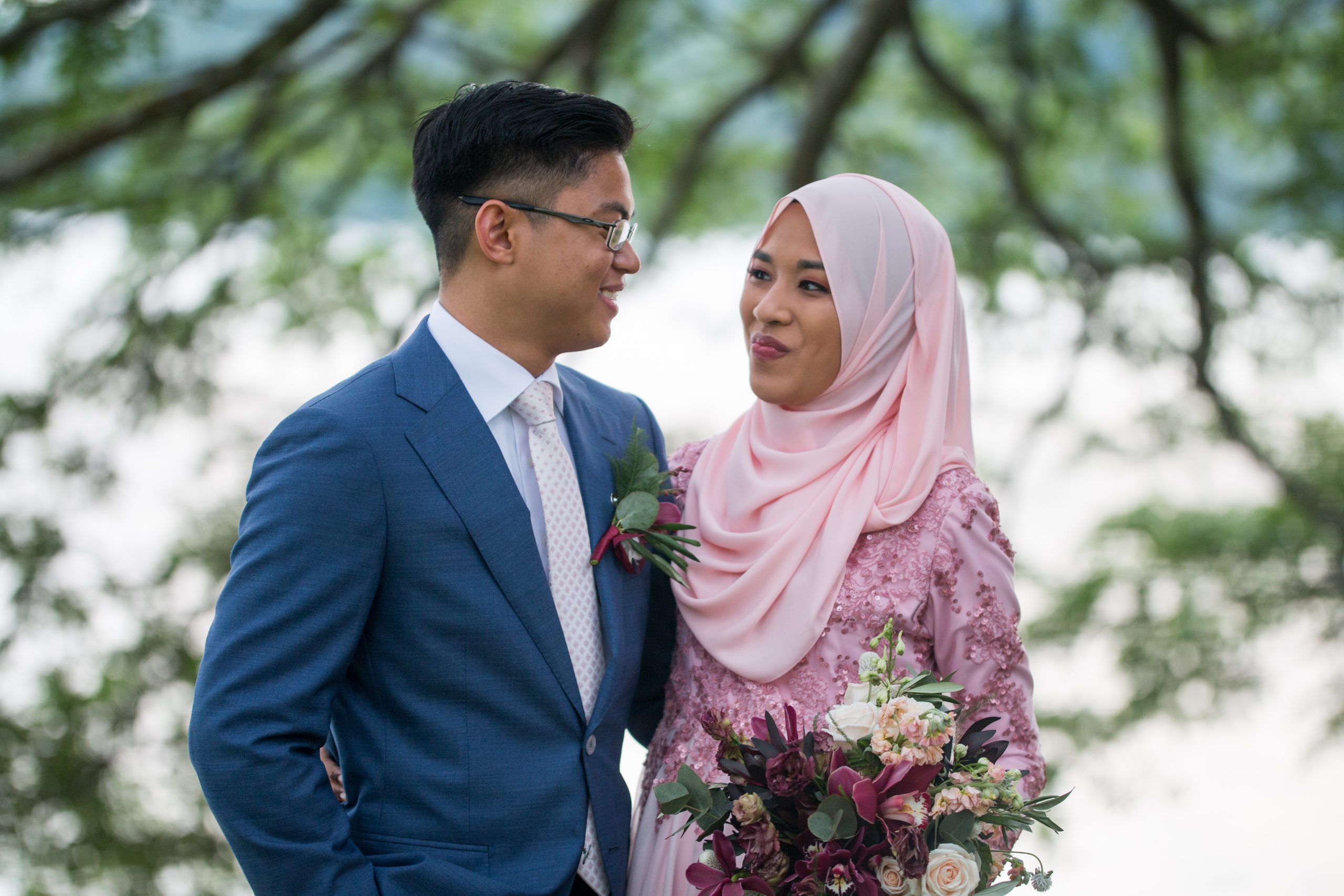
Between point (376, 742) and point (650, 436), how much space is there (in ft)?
3.01

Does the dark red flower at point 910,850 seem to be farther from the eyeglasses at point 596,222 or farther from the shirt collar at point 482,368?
the eyeglasses at point 596,222

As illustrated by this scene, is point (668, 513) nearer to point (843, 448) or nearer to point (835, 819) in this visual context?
point (843, 448)

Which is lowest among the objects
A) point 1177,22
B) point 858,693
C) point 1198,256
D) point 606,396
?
point 858,693

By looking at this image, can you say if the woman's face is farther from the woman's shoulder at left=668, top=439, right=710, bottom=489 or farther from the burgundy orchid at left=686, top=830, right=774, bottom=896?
the burgundy orchid at left=686, top=830, right=774, bottom=896

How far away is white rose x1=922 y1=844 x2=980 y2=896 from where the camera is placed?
6.08 ft

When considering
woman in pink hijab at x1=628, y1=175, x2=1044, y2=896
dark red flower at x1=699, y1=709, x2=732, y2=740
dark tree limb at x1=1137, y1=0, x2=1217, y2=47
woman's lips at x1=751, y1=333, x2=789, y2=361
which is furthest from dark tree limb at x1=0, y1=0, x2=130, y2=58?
dark tree limb at x1=1137, y1=0, x2=1217, y2=47

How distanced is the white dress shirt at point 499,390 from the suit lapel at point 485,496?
0.17 feet

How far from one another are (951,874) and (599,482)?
0.98 m

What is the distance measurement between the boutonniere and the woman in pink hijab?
122 millimetres

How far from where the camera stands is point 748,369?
103 inches

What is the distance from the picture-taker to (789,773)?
192 centimetres

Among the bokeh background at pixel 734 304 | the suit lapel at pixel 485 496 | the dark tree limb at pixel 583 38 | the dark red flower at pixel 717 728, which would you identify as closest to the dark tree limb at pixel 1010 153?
the bokeh background at pixel 734 304

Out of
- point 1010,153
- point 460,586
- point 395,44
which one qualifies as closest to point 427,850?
point 460,586

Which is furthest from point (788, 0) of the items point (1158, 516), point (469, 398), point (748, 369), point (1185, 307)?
point (469, 398)
